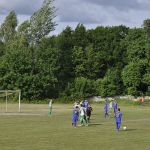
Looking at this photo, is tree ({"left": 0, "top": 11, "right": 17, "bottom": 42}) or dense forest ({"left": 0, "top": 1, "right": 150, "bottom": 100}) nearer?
dense forest ({"left": 0, "top": 1, "right": 150, "bottom": 100})

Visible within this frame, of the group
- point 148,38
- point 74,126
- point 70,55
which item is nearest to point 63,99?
point 70,55

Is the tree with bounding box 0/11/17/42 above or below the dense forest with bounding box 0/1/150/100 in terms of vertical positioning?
above

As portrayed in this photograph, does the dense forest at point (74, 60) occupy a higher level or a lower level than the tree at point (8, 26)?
lower

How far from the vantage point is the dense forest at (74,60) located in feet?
357

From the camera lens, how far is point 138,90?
111625mm

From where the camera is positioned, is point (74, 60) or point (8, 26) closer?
point (74, 60)

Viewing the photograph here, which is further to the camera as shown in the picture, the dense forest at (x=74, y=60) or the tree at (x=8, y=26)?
the tree at (x=8, y=26)

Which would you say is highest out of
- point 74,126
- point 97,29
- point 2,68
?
point 97,29

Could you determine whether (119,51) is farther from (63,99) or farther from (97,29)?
(63,99)

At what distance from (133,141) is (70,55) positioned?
9243 cm

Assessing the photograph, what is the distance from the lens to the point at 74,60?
120 meters

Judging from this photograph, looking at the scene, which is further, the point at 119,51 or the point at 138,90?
the point at 119,51

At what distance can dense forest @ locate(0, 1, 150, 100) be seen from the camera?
10869cm

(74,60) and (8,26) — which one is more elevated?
(8,26)
